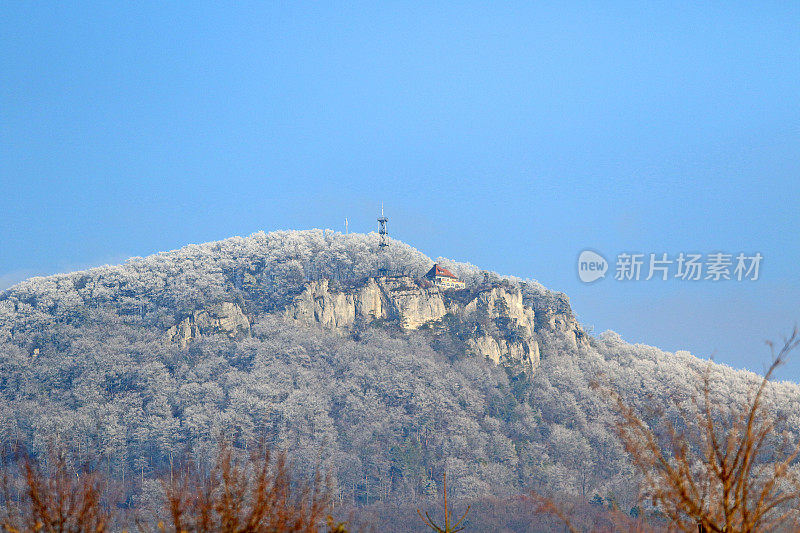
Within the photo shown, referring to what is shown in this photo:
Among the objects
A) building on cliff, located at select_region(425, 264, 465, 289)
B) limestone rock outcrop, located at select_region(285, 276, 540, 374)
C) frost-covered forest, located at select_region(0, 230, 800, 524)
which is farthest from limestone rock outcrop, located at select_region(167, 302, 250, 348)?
building on cliff, located at select_region(425, 264, 465, 289)

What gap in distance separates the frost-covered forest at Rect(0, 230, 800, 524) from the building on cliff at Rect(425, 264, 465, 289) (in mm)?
5433

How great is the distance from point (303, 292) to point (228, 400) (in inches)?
820

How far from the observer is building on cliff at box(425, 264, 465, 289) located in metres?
107

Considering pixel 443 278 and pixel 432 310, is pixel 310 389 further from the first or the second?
pixel 443 278

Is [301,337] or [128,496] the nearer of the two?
[128,496]

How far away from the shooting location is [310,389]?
89625 mm

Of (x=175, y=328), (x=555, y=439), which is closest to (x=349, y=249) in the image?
(x=175, y=328)

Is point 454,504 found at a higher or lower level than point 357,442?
lower

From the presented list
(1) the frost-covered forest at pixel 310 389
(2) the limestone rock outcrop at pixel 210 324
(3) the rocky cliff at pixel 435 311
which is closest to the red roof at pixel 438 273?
(3) the rocky cliff at pixel 435 311

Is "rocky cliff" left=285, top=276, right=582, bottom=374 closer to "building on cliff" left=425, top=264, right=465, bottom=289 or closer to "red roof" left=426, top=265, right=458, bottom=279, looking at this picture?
"building on cliff" left=425, top=264, right=465, bottom=289

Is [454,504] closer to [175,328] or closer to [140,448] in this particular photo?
[140,448]

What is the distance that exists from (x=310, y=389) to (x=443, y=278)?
26.7 metres

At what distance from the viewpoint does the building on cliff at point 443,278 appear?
107 metres

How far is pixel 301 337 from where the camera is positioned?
9844cm
